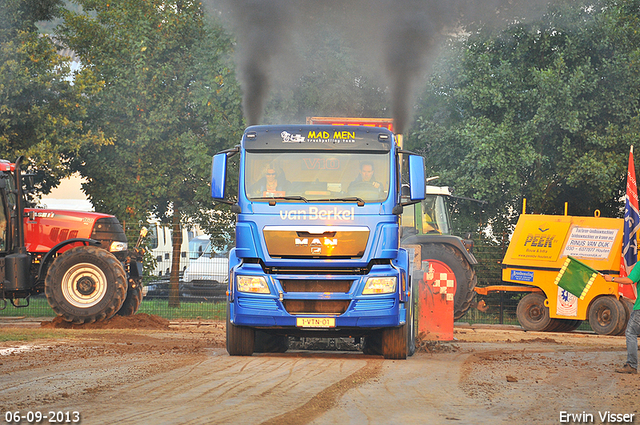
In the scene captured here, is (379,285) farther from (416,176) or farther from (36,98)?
(36,98)

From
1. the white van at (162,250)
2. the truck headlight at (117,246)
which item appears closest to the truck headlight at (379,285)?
the truck headlight at (117,246)

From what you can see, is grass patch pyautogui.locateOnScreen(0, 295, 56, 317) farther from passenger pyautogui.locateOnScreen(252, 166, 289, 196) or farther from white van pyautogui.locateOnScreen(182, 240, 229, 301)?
passenger pyautogui.locateOnScreen(252, 166, 289, 196)

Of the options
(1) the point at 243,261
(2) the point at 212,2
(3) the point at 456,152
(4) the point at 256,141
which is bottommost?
(1) the point at 243,261

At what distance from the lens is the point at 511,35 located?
25.6 m

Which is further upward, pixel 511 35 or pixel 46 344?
pixel 511 35

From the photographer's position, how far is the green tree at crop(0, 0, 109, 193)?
955 inches

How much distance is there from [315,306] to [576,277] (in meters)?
10.7

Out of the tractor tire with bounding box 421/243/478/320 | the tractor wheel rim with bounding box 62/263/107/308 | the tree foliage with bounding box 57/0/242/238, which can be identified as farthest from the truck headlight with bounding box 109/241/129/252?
the tree foliage with bounding box 57/0/242/238

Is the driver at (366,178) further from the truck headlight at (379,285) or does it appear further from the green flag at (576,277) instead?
the green flag at (576,277)

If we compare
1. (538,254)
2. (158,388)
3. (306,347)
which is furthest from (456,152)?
(158,388)

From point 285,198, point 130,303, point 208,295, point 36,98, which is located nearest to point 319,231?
point 285,198

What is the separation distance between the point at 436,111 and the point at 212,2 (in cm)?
1149

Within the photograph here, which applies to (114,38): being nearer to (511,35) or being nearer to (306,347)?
(511,35)

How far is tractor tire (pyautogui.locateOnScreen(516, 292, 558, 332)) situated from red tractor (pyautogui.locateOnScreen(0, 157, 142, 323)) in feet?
31.6
